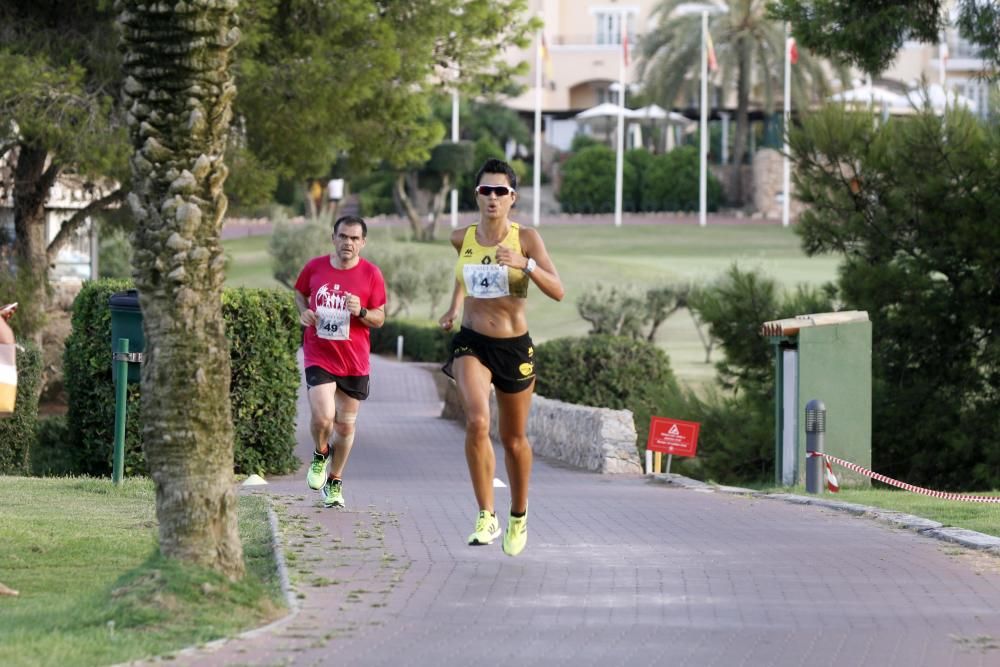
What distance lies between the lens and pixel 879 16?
2052 cm

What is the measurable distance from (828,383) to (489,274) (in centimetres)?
773

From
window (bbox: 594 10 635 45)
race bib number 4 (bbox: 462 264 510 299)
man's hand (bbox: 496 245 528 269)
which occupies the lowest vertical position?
race bib number 4 (bbox: 462 264 510 299)

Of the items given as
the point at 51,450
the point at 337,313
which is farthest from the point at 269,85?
the point at 337,313

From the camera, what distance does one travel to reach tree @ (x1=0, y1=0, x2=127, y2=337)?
2161 centimetres

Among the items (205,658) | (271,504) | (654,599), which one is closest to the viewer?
(205,658)

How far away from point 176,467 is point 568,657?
1828 mm

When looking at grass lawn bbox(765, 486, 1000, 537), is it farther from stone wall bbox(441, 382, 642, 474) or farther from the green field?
the green field

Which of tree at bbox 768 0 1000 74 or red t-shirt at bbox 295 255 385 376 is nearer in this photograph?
red t-shirt at bbox 295 255 385 376

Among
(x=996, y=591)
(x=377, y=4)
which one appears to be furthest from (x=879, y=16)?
(x=996, y=591)

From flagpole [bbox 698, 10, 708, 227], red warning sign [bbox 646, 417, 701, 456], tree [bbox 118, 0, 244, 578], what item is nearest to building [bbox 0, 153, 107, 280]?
red warning sign [bbox 646, 417, 701, 456]

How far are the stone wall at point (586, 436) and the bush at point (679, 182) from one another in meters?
64.8

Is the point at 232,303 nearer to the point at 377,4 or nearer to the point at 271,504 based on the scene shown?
the point at 271,504

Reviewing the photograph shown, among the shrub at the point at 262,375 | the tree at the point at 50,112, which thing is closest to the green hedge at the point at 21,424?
the shrub at the point at 262,375

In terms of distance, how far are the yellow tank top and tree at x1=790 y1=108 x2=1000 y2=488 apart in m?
12.2
